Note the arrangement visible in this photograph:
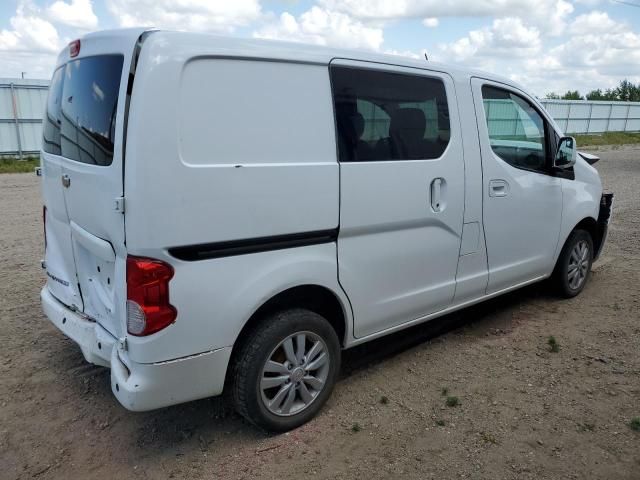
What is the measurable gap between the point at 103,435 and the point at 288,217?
1.57 m

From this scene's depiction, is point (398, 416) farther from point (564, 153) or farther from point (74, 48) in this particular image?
point (74, 48)

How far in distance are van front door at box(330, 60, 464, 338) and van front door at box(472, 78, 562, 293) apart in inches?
14.3

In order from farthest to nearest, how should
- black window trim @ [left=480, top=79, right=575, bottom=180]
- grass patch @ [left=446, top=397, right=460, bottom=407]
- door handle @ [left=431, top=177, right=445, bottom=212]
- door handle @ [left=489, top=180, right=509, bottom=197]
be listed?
1. black window trim @ [left=480, top=79, right=575, bottom=180]
2. door handle @ [left=489, top=180, right=509, bottom=197]
3. door handle @ [left=431, top=177, right=445, bottom=212]
4. grass patch @ [left=446, top=397, right=460, bottom=407]

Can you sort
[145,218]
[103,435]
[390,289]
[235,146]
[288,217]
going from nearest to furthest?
[145,218] → [235,146] → [288,217] → [103,435] → [390,289]

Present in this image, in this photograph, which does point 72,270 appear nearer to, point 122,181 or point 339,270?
point 122,181

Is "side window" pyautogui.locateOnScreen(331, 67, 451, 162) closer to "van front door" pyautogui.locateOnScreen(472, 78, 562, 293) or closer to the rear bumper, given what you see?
"van front door" pyautogui.locateOnScreen(472, 78, 562, 293)

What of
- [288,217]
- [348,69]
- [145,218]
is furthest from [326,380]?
[348,69]

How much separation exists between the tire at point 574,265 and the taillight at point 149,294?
369 centimetres

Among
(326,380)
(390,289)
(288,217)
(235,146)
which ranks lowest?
(326,380)

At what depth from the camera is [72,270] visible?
3.06 metres

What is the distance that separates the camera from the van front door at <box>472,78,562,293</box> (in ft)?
12.4

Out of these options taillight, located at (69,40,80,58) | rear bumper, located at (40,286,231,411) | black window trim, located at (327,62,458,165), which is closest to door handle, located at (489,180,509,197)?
black window trim, located at (327,62,458,165)

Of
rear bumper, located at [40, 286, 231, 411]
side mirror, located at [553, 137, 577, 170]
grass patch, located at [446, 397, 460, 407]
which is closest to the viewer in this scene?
rear bumper, located at [40, 286, 231, 411]

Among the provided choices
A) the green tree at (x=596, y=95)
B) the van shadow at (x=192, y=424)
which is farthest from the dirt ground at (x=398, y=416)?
the green tree at (x=596, y=95)
